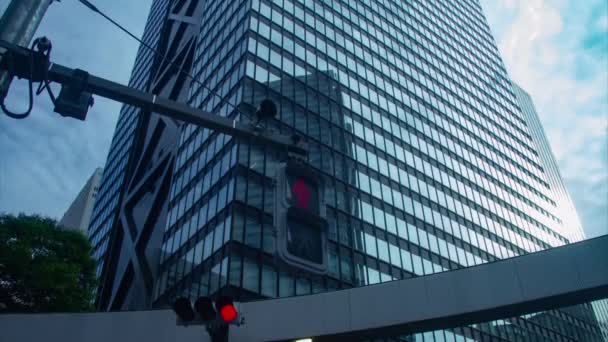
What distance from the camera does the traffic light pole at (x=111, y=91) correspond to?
506 cm

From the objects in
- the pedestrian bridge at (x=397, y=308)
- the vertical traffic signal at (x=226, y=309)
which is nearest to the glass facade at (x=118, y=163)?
the pedestrian bridge at (x=397, y=308)

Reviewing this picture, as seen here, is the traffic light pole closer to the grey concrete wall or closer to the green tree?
the grey concrete wall

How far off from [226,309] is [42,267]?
2174 cm

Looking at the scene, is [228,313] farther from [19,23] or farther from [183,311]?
[19,23]

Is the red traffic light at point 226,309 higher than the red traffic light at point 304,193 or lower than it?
lower

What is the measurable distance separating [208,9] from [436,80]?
30.7 metres

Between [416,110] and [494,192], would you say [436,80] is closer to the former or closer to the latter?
[416,110]

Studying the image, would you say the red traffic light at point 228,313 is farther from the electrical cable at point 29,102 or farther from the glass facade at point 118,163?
the glass facade at point 118,163

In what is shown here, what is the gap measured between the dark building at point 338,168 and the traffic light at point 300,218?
19.5m

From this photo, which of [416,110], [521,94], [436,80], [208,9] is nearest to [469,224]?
[416,110]

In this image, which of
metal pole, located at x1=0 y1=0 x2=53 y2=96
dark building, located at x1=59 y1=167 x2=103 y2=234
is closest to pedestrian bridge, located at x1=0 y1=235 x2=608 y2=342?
metal pole, located at x1=0 y1=0 x2=53 y2=96

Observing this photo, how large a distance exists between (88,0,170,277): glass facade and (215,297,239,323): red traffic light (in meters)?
59.8

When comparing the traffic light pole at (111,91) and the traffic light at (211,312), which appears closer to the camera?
the traffic light pole at (111,91)

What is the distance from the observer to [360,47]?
56.7 meters
